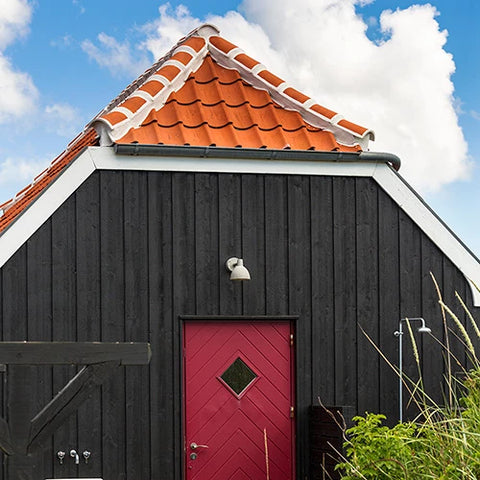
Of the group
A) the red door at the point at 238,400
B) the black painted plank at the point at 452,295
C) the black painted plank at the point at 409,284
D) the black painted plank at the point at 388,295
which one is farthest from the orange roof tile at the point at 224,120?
the red door at the point at 238,400

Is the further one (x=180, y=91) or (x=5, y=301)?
(x=180, y=91)

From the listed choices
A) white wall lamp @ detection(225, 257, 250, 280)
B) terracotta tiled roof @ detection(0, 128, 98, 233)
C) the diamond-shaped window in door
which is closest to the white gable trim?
white wall lamp @ detection(225, 257, 250, 280)

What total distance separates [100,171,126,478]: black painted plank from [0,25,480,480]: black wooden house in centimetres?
2

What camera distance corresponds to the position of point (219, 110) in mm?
10781

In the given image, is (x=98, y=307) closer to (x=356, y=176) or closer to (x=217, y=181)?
(x=217, y=181)

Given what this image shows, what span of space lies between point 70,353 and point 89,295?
121 inches

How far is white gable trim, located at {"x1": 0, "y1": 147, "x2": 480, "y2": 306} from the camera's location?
31.9 feet

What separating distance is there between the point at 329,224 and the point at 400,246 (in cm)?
88

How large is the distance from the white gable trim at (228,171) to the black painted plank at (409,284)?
0.45ft

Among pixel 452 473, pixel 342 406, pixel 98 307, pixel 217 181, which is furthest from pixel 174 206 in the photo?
pixel 452 473

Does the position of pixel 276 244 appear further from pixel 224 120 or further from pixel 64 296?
pixel 64 296

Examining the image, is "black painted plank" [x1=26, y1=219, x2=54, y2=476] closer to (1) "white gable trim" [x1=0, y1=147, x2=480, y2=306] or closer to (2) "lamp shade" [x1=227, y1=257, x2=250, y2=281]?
(1) "white gable trim" [x1=0, y1=147, x2=480, y2=306]

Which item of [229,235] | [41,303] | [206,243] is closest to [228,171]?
[229,235]

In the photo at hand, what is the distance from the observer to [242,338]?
33.6 feet
